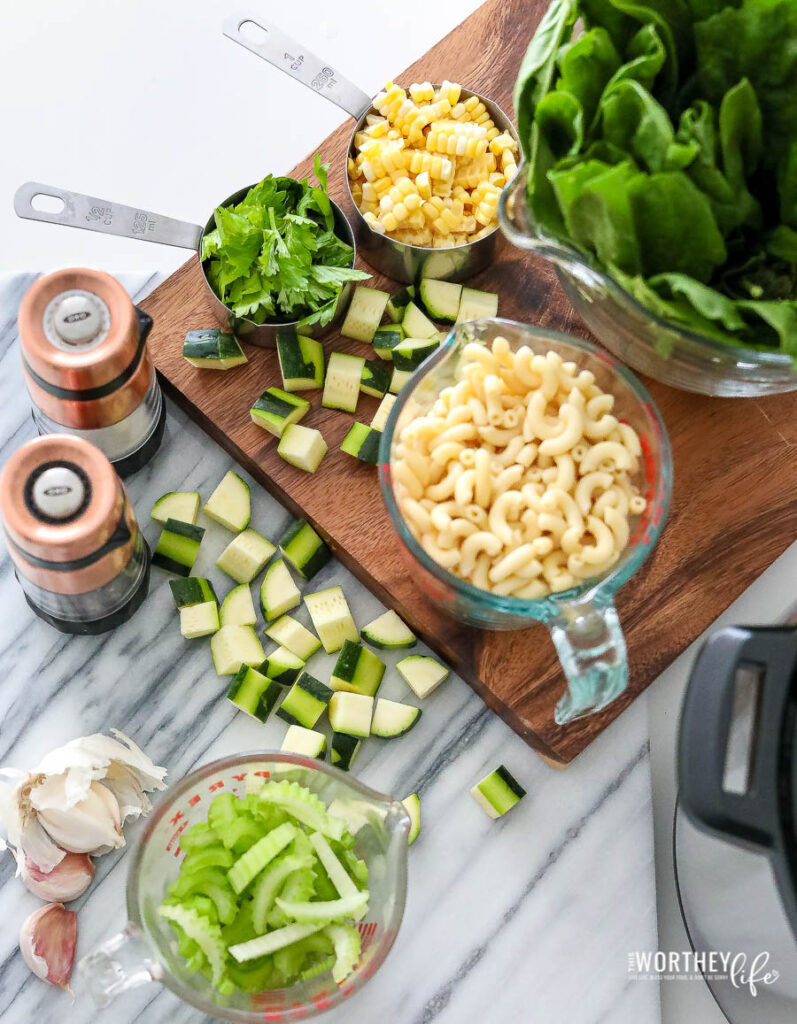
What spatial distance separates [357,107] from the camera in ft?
5.24

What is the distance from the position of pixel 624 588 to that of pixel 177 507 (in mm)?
632

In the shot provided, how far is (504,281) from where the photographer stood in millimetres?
1616

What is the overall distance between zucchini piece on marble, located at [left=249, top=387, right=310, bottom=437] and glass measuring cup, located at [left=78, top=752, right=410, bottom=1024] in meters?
0.46

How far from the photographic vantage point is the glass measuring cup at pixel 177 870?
1242 mm

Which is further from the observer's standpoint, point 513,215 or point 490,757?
point 490,757

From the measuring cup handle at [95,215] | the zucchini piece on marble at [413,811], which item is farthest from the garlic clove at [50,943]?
the measuring cup handle at [95,215]

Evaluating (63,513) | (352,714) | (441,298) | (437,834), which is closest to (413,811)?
(437,834)

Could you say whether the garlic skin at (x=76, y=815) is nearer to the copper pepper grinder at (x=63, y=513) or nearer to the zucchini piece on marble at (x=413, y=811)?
the copper pepper grinder at (x=63, y=513)

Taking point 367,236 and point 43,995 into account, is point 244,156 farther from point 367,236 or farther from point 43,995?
point 43,995

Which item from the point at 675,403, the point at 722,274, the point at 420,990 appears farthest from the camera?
the point at 675,403

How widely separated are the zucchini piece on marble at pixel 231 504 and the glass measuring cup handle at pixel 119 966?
56 cm

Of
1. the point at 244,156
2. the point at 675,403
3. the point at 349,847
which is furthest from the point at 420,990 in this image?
the point at 244,156

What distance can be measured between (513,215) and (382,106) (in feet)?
1.05

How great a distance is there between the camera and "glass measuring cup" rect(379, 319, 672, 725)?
4.23 ft
